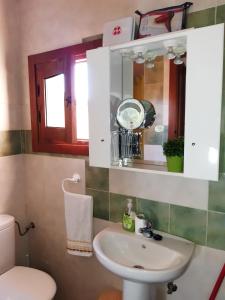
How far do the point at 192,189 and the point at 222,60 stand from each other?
2.12 feet

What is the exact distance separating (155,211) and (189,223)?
20 cm

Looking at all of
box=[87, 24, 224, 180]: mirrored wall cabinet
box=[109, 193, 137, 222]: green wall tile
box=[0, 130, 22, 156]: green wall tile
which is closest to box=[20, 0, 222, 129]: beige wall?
box=[0, 130, 22, 156]: green wall tile

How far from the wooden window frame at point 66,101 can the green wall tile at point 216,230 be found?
2.84ft

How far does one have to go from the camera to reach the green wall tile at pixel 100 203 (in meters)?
1.64

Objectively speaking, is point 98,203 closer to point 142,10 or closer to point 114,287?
point 114,287

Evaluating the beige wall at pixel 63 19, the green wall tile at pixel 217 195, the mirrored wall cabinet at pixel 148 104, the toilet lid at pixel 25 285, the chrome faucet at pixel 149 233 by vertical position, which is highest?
the beige wall at pixel 63 19

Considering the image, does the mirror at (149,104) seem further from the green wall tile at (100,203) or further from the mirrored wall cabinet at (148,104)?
the green wall tile at (100,203)

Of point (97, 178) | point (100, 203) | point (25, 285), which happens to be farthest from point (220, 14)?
point (25, 285)

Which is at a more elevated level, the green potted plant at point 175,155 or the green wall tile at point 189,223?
the green potted plant at point 175,155

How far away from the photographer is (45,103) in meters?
1.90

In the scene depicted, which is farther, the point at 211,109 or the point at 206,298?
the point at 206,298

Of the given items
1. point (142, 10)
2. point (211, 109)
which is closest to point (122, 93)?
point (142, 10)

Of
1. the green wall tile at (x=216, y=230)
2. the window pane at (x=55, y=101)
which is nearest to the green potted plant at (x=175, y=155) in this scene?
the green wall tile at (x=216, y=230)

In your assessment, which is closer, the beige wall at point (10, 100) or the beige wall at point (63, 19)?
the beige wall at point (63, 19)
